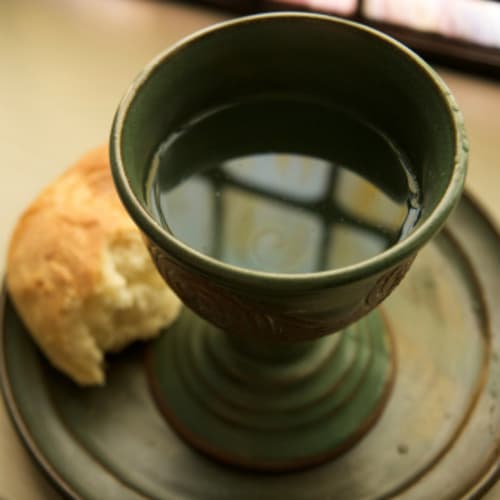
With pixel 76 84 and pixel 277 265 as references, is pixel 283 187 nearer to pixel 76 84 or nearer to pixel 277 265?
pixel 277 265

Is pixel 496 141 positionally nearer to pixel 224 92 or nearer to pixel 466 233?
pixel 466 233

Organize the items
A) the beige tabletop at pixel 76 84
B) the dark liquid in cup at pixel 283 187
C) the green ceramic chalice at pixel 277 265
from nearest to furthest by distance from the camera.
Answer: the green ceramic chalice at pixel 277 265 < the dark liquid in cup at pixel 283 187 < the beige tabletop at pixel 76 84

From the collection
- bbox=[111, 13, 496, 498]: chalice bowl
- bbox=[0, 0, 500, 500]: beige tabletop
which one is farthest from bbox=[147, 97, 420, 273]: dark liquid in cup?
bbox=[0, 0, 500, 500]: beige tabletop

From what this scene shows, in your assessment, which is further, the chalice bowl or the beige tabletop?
the beige tabletop

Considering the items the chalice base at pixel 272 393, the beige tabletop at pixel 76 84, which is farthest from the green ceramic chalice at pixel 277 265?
the beige tabletop at pixel 76 84

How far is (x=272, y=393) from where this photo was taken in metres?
0.88

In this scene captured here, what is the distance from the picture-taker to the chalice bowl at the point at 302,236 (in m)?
0.69

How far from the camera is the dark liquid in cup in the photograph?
77 cm

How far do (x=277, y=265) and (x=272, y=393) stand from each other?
7.2 inches

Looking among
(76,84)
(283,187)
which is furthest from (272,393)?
(76,84)

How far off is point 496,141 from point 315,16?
49cm

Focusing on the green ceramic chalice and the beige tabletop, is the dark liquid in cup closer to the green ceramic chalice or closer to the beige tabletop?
the green ceramic chalice

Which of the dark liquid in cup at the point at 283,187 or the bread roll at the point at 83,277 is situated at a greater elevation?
the dark liquid in cup at the point at 283,187

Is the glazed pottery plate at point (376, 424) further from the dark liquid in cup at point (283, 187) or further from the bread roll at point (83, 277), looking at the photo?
the dark liquid in cup at point (283, 187)
